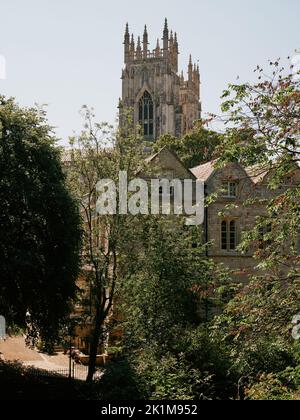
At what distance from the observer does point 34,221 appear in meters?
25.2

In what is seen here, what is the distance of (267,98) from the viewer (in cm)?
1448

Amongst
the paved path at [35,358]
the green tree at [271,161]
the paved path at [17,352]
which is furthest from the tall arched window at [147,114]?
the green tree at [271,161]

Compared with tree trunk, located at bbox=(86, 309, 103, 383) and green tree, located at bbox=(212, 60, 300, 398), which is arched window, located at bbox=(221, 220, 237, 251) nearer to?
tree trunk, located at bbox=(86, 309, 103, 383)

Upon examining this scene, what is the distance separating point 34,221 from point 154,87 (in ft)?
257

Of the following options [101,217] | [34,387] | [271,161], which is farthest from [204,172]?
[271,161]

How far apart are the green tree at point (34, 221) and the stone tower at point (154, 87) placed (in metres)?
73.0

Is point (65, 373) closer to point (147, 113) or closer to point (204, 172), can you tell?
point (204, 172)

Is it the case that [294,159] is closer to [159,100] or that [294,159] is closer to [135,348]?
[135,348]

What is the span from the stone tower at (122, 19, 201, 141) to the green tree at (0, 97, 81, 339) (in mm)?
72980

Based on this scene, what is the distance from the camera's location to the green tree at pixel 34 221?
24.2 metres
